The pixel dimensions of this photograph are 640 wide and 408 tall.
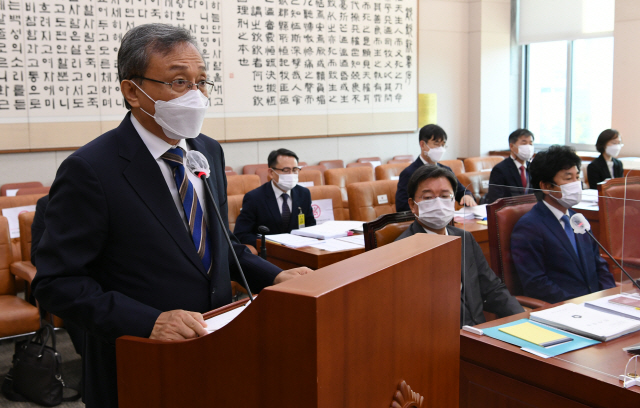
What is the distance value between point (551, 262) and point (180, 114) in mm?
1399

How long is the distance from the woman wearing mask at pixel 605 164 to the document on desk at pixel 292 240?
361 cm

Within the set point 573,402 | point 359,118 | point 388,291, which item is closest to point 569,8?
point 359,118

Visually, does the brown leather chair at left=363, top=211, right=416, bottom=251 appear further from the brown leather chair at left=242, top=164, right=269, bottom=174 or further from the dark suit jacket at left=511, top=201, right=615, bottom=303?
the brown leather chair at left=242, top=164, right=269, bottom=174

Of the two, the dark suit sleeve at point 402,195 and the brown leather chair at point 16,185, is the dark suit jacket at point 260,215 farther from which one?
the brown leather chair at point 16,185

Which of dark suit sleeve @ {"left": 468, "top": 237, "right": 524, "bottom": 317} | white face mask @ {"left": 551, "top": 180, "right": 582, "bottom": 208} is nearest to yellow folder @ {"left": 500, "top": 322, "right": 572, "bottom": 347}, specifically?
dark suit sleeve @ {"left": 468, "top": 237, "right": 524, "bottom": 317}

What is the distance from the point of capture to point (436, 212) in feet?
8.80

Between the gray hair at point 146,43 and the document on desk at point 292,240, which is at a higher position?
the gray hair at point 146,43

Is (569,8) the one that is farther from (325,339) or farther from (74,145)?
(325,339)

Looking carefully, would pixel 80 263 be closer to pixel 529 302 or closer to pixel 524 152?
pixel 529 302

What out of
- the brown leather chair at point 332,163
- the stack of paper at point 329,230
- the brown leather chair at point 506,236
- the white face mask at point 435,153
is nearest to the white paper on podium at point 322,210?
the stack of paper at point 329,230

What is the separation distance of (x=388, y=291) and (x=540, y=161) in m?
2.17

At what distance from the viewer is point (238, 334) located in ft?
2.52

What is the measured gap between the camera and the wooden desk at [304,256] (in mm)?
3377

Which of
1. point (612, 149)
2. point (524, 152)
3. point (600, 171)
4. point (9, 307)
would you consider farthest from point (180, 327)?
point (612, 149)
